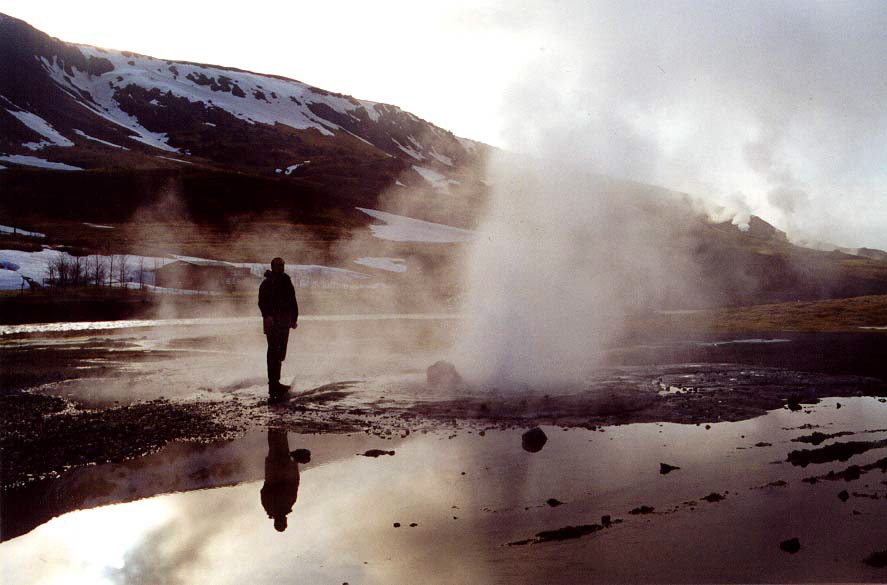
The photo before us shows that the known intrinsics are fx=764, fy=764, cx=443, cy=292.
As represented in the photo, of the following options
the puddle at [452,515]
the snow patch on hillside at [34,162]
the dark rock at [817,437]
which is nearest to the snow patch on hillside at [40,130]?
the snow patch on hillside at [34,162]

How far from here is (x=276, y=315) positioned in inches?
561

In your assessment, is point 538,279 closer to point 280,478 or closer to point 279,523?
point 280,478

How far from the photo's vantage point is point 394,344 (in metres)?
24.4

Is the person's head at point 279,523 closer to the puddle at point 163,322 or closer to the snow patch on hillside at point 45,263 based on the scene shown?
the puddle at point 163,322

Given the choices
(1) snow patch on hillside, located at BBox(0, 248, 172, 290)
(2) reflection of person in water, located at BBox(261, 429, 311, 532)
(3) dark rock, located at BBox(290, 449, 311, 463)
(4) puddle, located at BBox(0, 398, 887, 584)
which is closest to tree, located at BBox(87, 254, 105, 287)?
(1) snow patch on hillside, located at BBox(0, 248, 172, 290)

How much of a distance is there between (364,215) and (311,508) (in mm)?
115825

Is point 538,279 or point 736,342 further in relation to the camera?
point 736,342

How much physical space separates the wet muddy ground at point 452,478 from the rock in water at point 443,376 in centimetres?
24

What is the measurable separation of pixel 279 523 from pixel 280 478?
1430 millimetres

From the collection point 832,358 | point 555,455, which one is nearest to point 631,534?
point 555,455

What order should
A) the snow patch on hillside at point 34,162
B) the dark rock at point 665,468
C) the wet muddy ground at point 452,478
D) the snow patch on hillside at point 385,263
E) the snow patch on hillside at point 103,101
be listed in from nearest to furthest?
the wet muddy ground at point 452,478
the dark rock at point 665,468
the snow patch on hillside at point 385,263
the snow patch on hillside at point 34,162
the snow patch on hillside at point 103,101

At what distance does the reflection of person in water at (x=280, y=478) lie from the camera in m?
7.25

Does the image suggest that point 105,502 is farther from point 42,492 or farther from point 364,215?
point 364,215

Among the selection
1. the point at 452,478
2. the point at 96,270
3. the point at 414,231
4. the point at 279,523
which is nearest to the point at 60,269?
the point at 96,270
